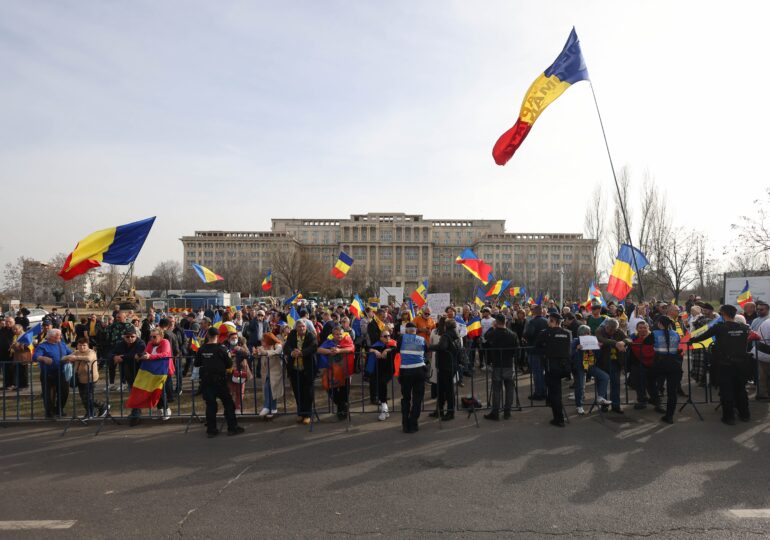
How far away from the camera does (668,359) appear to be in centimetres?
789

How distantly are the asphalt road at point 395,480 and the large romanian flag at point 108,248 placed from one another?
411cm

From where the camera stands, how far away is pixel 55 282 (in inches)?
2662

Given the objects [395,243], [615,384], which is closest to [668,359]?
[615,384]

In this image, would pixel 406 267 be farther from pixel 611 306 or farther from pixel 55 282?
pixel 611 306

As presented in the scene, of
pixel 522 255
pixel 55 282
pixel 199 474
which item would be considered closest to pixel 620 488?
pixel 199 474

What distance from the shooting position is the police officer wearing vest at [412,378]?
755 cm

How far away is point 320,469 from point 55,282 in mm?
75783

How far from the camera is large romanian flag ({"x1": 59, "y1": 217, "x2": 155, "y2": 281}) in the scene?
11.0 m

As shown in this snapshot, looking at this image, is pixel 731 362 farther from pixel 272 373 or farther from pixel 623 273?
pixel 272 373

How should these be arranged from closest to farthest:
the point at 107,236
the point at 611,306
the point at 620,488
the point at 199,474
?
the point at 620,488
the point at 199,474
the point at 107,236
the point at 611,306

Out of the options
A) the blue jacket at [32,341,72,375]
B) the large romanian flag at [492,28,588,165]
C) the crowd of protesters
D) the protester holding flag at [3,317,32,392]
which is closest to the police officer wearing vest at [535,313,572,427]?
the crowd of protesters

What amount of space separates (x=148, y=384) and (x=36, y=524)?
3735mm

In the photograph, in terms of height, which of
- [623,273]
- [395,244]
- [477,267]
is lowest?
[623,273]

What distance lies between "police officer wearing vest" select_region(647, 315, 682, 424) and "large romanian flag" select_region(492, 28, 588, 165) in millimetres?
5531
